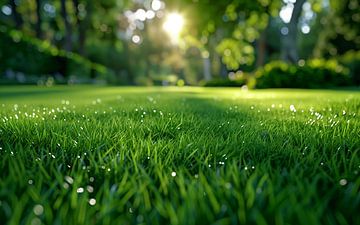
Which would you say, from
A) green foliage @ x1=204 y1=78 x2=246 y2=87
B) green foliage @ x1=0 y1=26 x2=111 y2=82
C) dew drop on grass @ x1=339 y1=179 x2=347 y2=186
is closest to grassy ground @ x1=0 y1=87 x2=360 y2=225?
dew drop on grass @ x1=339 y1=179 x2=347 y2=186

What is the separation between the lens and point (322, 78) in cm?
1769

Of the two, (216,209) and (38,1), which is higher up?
(38,1)

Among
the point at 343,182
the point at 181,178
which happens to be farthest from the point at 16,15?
the point at 343,182

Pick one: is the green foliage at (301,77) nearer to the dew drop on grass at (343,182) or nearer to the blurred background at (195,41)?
the blurred background at (195,41)

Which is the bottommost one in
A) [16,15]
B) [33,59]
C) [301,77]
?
[301,77]

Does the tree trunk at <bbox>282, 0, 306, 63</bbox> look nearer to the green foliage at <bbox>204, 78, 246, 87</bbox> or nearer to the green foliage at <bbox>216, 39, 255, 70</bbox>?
the green foliage at <bbox>204, 78, 246, 87</bbox>

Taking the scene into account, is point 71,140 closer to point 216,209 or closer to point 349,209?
point 216,209

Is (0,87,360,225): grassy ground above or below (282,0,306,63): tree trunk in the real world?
below

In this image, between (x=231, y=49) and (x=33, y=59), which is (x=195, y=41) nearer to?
(x=231, y=49)

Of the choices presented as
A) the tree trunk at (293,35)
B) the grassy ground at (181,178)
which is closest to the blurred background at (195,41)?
the tree trunk at (293,35)

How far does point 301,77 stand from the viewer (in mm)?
17359

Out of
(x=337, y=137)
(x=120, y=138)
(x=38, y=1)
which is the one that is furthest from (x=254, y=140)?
(x=38, y=1)

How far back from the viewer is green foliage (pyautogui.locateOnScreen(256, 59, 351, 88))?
685 inches

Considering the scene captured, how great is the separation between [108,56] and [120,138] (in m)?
48.5
